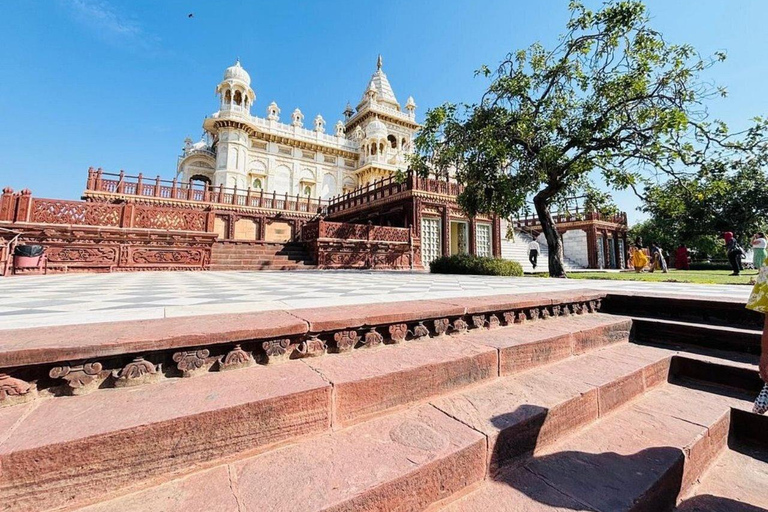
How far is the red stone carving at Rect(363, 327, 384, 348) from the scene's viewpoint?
1.74 meters

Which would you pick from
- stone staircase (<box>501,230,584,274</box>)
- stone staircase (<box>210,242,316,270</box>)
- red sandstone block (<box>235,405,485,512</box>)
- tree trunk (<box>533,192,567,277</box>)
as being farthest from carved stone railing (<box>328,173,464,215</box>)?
red sandstone block (<box>235,405,485,512</box>)

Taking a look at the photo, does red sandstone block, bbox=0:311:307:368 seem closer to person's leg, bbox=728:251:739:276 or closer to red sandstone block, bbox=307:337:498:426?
red sandstone block, bbox=307:337:498:426

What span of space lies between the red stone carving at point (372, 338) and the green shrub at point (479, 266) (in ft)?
26.4

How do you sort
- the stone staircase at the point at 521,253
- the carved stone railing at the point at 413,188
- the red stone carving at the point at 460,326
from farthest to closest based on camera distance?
the stone staircase at the point at 521,253 → the carved stone railing at the point at 413,188 → the red stone carving at the point at 460,326

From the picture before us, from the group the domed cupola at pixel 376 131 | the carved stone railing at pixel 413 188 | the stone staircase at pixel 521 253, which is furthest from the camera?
the domed cupola at pixel 376 131

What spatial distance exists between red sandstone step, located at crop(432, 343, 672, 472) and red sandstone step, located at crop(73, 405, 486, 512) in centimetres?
12

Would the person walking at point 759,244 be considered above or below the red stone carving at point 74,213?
below

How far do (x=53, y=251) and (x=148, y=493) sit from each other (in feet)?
39.0

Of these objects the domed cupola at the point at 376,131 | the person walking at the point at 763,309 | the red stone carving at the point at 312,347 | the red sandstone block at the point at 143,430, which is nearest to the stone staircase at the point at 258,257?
the red stone carving at the point at 312,347

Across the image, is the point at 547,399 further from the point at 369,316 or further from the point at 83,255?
the point at 83,255

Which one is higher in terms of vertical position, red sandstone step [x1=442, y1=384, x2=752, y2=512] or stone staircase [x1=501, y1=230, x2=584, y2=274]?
stone staircase [x1=501, y1=230, x2=584, y2=274]

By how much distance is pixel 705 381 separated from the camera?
2131 millimetres

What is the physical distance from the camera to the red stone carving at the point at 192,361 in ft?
4.15

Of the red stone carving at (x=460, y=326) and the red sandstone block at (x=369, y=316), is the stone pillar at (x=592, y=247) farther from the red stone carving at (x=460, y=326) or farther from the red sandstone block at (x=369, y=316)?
the red sandstone block at (x=369, y=316)
